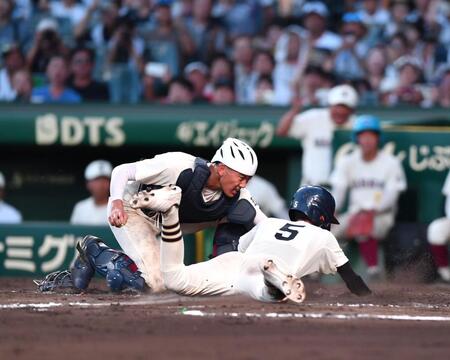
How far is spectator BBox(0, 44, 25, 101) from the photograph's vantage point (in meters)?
12.9

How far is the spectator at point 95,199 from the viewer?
38.3 feet

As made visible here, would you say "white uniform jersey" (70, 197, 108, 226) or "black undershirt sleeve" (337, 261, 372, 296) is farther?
"white uniform jersey" (70, 197, 108, 226)

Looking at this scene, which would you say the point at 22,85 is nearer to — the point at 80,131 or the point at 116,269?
the point at 80,131

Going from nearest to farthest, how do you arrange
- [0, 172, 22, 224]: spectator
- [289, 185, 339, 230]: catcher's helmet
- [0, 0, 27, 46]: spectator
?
[289, 185, 339, 230]: catcher's helmet, [0, 172, 22, 224]: spectator, [0, 0, 27, 46]: spectator

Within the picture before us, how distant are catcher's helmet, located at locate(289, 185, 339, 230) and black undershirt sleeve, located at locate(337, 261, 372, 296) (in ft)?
1.17

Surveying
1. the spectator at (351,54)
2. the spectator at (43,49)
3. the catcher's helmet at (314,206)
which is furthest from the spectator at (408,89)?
the catcher's helmet at (314,206)

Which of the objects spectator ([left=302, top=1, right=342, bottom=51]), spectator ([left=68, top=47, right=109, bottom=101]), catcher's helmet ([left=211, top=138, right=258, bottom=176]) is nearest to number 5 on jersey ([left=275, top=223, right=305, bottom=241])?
catcher's helmet ([left=211, top=138, right=258, bottom=176])

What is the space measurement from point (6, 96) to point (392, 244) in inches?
177

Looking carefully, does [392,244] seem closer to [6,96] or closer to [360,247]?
[360,247]

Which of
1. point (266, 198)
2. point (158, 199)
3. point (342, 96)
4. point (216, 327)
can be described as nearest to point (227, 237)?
point (158, 199)

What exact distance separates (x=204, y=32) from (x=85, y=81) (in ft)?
5.16

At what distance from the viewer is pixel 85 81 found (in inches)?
503

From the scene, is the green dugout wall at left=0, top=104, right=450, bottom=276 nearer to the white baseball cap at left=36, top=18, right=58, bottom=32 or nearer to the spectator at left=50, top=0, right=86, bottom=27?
the white baseball cap at left=36, top=18, right=58, bottom=32

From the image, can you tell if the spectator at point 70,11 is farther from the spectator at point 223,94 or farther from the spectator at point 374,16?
the spectator at point 374,16
